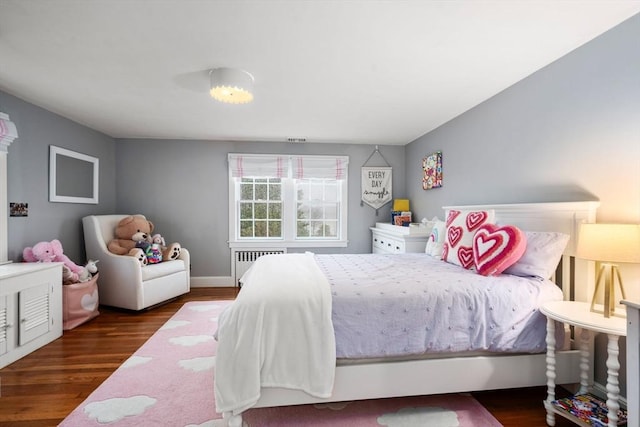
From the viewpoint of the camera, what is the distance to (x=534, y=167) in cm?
218

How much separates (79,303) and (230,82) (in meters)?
2.67

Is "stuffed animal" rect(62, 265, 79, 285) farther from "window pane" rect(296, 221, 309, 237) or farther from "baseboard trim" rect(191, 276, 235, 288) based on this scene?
"window pane" rect(296, 221, 309, 237)

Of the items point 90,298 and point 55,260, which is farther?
point 90,298

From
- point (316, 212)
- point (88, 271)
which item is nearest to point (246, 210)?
point (316, 212)

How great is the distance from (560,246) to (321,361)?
5.53 feet

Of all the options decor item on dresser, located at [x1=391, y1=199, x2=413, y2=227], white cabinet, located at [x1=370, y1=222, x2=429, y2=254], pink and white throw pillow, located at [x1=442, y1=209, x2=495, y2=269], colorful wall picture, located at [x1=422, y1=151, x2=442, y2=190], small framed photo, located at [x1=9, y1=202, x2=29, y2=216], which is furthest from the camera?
decor item on dresser, located at [x1=391, y1=199, x2=413, y2=227]

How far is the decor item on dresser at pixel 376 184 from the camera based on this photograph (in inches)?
175

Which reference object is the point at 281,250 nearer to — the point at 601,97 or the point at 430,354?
the point at 430,354

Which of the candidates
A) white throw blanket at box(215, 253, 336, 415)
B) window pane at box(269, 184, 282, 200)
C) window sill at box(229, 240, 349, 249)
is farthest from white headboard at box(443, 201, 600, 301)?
window pane at box(269, 184, 282, 200)

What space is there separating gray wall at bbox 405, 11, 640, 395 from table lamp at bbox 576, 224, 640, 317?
10.0 inches

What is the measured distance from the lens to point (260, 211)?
439 centimetres

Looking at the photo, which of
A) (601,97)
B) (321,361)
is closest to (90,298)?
(321,361)

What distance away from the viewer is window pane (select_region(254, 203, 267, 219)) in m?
4.39

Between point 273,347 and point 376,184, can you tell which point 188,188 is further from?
point 273,347
